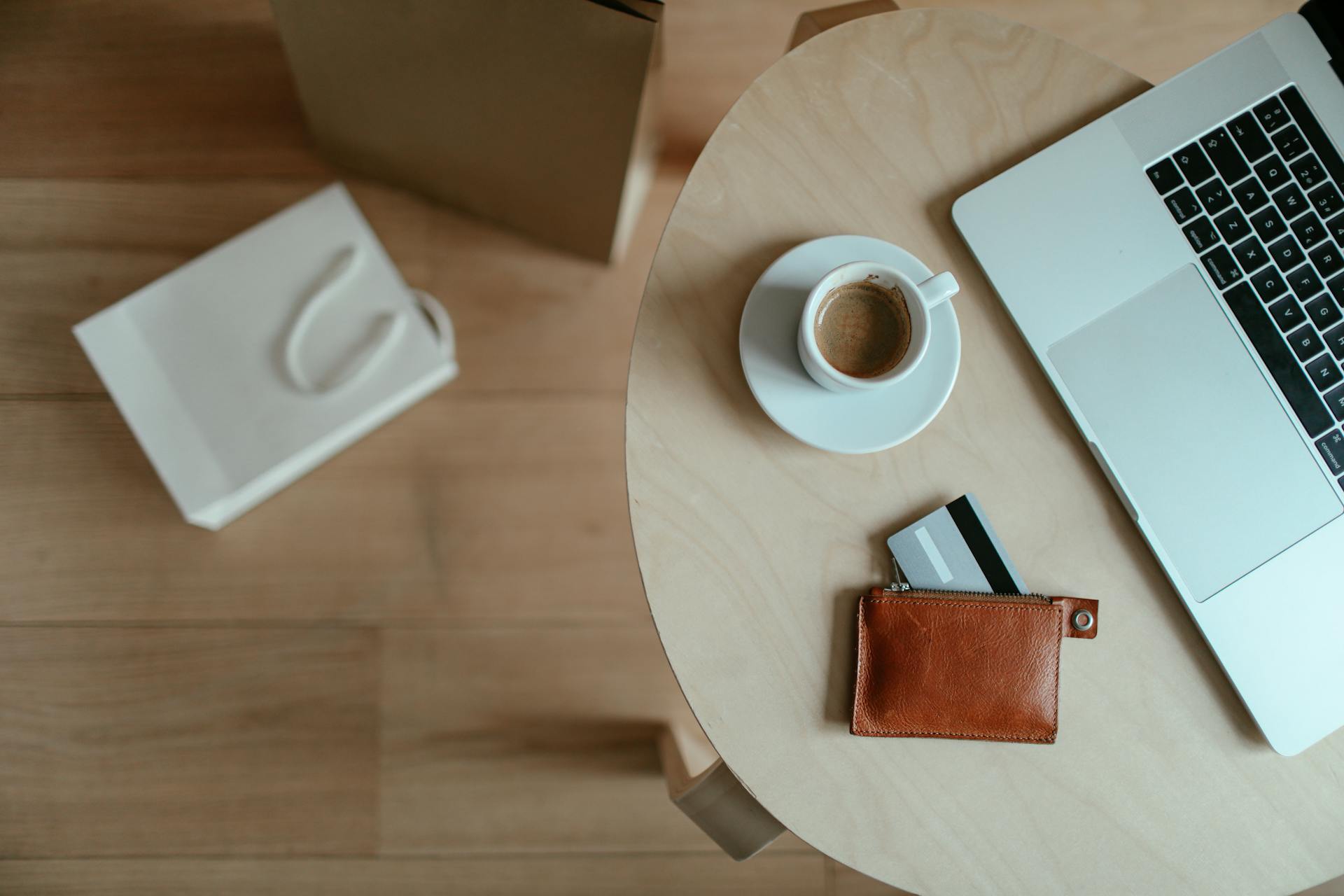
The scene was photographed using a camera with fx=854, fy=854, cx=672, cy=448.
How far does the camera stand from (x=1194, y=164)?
2.11 feet

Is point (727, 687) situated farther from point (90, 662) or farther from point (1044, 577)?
point (90, 662)

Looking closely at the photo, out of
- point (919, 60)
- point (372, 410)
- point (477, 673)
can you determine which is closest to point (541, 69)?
point (919, 60)

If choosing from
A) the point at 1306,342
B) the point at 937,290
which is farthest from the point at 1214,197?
Answer: the point at 937,290

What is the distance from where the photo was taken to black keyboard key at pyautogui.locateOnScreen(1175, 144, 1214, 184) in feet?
2.11

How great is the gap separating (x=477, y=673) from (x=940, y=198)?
80 centimetres

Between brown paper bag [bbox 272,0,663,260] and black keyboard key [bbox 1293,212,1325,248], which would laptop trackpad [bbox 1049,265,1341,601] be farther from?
brown paper bag [bbox 272,0,663,260]

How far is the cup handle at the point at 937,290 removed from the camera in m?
0.56

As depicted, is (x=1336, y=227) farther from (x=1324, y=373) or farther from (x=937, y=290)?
(x=937, y=290)

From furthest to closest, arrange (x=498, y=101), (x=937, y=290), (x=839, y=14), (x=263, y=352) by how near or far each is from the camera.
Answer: (x=263, y=352), (x=498, y=101), (x=839, y=14), (x=937, y=290)

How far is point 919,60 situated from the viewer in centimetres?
66

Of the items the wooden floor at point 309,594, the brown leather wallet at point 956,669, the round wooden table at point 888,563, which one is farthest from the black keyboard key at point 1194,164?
the wooden floor at point 309,594

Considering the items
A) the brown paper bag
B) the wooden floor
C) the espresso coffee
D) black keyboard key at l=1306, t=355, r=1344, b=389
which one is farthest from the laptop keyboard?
the wooden floor

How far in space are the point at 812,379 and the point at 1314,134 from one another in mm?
434

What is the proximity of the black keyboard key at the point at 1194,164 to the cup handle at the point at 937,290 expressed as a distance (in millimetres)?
235
